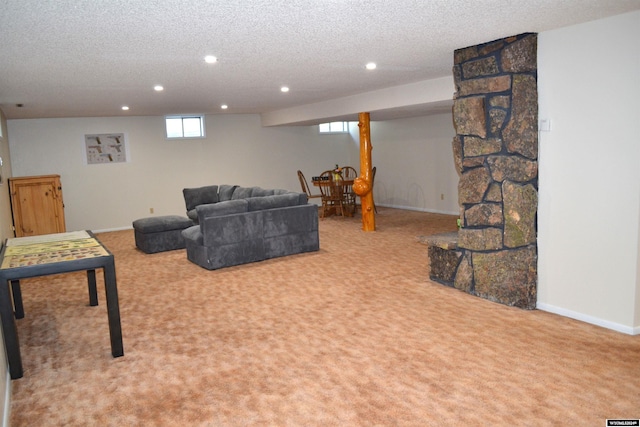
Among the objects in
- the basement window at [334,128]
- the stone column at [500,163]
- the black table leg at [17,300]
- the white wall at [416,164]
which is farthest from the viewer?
the basement window at [334,128]

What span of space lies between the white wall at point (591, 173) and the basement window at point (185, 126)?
7.57m

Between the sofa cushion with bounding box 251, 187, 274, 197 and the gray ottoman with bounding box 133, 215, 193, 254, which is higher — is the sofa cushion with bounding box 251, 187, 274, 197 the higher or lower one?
the higher one

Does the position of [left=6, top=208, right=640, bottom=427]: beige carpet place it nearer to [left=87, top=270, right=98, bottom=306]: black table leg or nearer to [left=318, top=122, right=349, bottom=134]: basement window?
[left=87, top=270, right=98, bottom=306]: black table leg

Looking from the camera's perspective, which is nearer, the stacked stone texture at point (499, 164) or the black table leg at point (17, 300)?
the stacked stone texture at point (499, 164)

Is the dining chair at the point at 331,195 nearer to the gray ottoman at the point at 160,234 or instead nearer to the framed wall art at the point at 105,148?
the gray ottoman at the point at 160,234

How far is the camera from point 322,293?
15.6 feet

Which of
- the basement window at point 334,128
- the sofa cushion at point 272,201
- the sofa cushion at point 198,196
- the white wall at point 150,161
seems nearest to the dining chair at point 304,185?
the white wall at point 150,161

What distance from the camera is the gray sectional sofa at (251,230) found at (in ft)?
19.2

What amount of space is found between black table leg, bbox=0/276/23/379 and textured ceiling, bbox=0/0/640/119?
162 cm

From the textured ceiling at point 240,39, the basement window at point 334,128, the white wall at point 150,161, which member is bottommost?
the white wall at point 150,161

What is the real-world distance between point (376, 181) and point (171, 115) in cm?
474

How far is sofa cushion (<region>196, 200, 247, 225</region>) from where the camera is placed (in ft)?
19.0

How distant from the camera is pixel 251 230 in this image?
6.11 meters

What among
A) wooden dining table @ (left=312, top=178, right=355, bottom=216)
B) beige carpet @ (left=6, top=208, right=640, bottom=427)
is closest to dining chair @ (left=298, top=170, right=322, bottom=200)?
wooden dining table @ (left=312, top=178, right=355, bottom=216)
